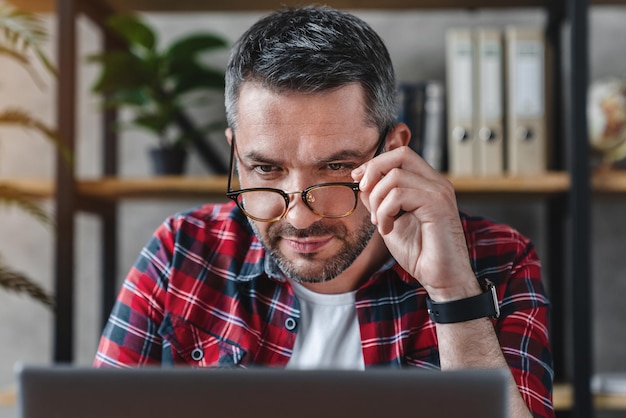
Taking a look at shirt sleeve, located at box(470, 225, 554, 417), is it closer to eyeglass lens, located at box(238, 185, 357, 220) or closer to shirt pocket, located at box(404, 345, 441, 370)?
shirt pocket, located at box(404, 345, 441, 370)

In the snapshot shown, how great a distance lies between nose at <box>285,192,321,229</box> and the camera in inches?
44.7

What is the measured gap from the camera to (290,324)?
1.23 m

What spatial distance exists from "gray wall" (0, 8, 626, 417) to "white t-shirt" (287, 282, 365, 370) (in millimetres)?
882

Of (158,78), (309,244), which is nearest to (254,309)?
(309,244)

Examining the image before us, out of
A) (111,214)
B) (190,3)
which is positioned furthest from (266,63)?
(111,214)

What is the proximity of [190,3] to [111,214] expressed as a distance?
2.07 ft

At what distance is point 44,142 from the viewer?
2.11 meters

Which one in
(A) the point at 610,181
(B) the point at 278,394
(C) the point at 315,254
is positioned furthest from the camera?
(A) the point at 610,181

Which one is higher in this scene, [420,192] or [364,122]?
[364,122]

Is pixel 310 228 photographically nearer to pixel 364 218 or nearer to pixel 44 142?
pixel 364 218

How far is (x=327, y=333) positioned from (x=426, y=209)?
30 cm

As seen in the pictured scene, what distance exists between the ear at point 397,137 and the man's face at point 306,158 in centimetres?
5

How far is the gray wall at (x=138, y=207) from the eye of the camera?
2035 millimetres

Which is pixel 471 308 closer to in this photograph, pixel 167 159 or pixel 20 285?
pixel 20 285
